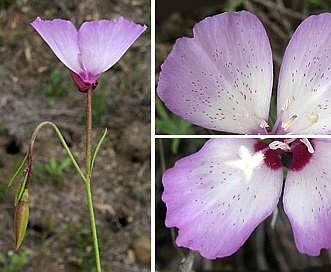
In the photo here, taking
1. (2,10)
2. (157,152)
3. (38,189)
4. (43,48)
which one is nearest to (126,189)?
(38,189)

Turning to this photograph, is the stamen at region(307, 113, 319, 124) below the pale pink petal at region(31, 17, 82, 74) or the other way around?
below

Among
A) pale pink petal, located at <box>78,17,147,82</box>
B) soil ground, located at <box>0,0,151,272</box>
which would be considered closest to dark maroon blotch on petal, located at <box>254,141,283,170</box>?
pale pink petal, located at <box>78,17,147,82</box>

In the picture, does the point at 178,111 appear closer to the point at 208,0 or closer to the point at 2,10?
the point at 208,0

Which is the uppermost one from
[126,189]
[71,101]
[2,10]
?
[2,10]

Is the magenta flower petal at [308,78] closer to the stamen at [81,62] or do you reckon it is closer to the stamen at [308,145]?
the stamen at [308,145]

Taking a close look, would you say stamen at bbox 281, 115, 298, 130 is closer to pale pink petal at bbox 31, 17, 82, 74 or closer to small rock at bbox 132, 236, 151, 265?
pale pink petal at bbox 31, 17, 82, 74

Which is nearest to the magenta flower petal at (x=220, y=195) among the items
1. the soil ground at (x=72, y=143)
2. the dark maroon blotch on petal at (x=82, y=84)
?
the dark maroon blotch on petal at (x=82, y=84)

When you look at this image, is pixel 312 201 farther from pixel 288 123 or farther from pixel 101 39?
pixel 101 39
